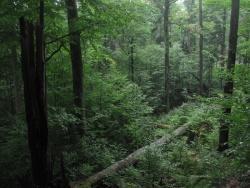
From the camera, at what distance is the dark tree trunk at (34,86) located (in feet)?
22.8

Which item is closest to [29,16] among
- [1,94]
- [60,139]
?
[60,139]

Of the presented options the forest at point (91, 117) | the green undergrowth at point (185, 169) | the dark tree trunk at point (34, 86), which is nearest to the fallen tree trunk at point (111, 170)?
the forest at point (91, 117)

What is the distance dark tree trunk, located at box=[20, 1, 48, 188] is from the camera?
22.8 ft

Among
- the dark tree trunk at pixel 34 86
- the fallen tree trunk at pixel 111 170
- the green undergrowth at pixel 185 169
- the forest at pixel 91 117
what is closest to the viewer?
the dark tree trunk at pixel 34 86

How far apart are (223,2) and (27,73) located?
8.65 m

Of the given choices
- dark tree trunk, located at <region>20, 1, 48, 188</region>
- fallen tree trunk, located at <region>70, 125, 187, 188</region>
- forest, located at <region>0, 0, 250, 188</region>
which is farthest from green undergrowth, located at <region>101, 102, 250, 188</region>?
dark tree trunk, located at <region>20, 1, 48, 188</region>

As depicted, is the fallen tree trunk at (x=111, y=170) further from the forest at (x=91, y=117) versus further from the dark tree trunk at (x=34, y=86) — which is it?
the dark tree trunk at (x=34, y=86)

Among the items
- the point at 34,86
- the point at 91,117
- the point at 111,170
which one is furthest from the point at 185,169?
the point at 34,86

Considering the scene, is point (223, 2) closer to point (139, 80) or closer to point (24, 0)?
point (24, 0)

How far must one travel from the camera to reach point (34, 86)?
6.96 metres

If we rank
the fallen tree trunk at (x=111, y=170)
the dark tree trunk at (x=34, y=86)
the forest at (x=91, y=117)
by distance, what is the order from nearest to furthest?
1. the dark tree trunk at (x=34, y=86)
2. the forest at (x=91, y=117)
3. the fallen tree trunk at (x=111, y=170)

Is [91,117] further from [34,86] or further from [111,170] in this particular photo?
[34,86]

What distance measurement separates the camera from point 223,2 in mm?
12172

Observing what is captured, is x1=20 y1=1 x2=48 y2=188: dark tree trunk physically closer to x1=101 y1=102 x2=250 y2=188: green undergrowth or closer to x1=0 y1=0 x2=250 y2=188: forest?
x1=0 y1=0 x2=250 y2=188: forest
